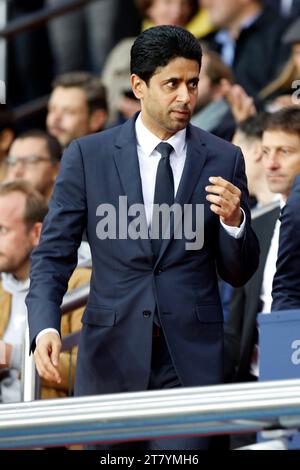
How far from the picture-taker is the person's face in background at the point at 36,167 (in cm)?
783

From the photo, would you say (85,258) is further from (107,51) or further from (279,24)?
(107,51)

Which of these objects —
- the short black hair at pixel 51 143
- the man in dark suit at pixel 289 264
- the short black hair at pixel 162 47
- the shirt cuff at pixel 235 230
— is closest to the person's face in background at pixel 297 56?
the short black hair at pixel 51 143

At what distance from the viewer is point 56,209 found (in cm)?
487

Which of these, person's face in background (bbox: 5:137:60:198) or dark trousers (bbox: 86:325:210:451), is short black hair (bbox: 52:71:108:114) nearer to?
person's face in background (bbox: 5:137:60:198)

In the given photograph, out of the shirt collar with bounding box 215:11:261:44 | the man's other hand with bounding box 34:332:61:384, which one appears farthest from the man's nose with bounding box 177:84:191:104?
the shirt collar with bounding box 215:11:261:44

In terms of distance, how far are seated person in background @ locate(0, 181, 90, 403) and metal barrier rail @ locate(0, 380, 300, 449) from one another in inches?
81.2

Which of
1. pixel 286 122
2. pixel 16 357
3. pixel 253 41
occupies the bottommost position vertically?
pixel 16 357

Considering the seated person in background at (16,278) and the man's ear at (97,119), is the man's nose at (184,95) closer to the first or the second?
the seated person in background at (16,278)

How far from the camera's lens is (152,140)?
16.1 ft

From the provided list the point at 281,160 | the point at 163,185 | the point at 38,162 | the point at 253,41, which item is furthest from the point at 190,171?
the point at 253,41

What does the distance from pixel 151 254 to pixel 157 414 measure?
110 centimetres

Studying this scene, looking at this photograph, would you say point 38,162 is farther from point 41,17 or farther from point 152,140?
point 152,140
